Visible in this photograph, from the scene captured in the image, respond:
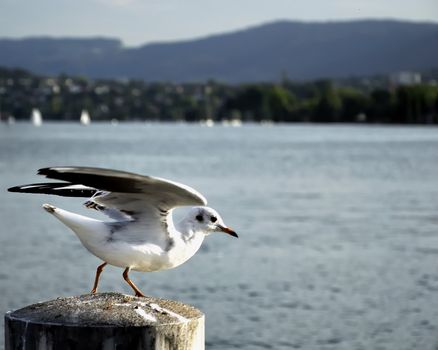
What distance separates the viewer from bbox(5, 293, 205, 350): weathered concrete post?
4246 mm

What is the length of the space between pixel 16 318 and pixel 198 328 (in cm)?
75

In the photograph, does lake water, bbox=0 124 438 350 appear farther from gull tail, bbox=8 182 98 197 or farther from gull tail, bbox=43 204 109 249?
gull tail, bbox=43 204 109 249

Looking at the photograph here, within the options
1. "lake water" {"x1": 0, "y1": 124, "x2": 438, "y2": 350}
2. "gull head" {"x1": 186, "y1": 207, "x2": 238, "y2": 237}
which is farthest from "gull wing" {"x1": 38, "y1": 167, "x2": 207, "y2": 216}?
"lake water" {"x1": 0, "y1": 124, "x2": 438, "y2": 350}

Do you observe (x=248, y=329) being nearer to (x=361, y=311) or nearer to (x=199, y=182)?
(x=361, y=311)

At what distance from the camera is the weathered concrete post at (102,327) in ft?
13.9

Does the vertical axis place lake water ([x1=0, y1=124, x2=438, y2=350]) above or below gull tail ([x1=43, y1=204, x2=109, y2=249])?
below

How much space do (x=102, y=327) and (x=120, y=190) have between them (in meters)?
0.76

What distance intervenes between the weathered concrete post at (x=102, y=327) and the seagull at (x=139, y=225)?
0.42m

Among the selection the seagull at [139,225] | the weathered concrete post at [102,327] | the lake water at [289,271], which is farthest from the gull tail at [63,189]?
the lake water at [289,271]

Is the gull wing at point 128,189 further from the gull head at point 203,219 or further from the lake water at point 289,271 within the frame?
the lake water at point 289,271

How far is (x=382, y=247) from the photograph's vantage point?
2956 centimetres

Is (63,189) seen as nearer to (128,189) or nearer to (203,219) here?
(128,189)

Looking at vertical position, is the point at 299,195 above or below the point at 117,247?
below

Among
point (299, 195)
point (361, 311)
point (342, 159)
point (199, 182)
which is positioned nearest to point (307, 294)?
point (361, 311)
